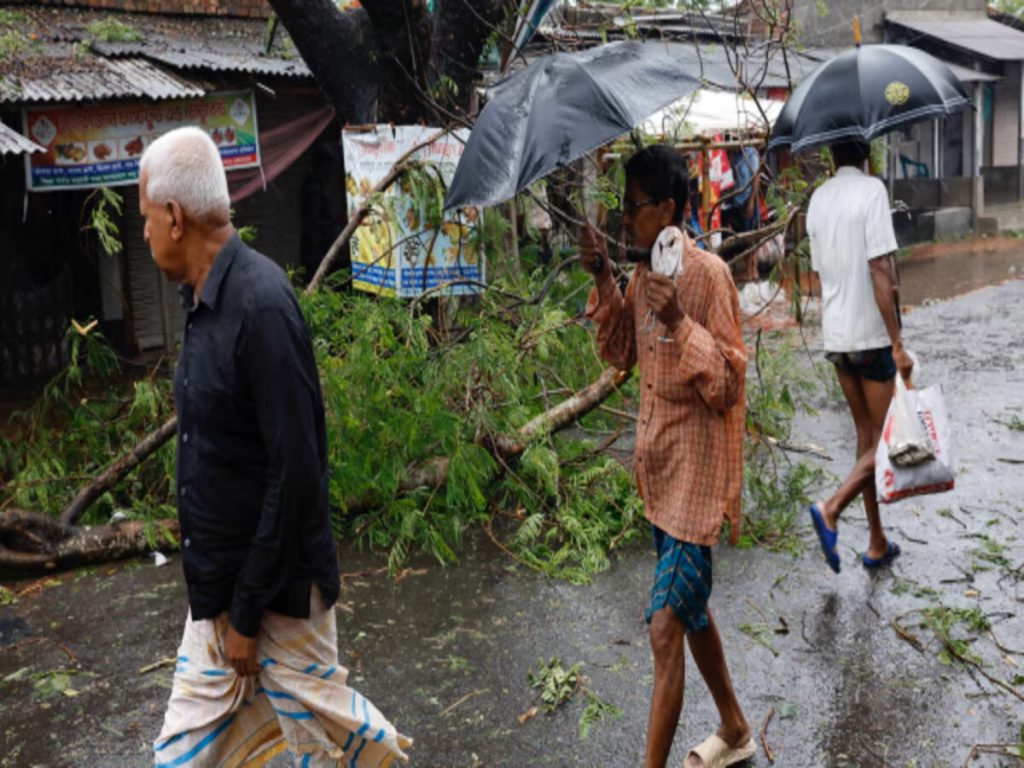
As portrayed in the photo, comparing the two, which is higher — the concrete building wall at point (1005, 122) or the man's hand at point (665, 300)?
the concrete building wall at point (1005, 122)

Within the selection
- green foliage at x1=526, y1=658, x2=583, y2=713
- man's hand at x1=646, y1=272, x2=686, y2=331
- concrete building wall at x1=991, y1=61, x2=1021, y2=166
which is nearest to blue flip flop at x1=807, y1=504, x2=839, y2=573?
green foliage at x1=526, y1=658, x2=583, y2=713

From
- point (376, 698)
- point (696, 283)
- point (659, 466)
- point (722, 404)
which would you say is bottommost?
point (376, 698)

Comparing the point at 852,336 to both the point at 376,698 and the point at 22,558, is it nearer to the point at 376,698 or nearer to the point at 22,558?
the point at 376,698

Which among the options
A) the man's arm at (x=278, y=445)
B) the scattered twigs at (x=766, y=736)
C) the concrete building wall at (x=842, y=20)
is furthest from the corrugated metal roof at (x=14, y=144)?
the concrete building wall at (x=842, y=20)

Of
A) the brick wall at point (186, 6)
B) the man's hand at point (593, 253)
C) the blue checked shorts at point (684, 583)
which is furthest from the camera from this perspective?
the brick wall at point (186, 6)

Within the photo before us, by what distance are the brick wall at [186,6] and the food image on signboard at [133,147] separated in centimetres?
229

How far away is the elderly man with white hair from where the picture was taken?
2.65m

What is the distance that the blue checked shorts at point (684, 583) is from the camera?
336 cm

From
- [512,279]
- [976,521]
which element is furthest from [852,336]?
[512,279]

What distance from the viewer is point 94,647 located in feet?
16.3

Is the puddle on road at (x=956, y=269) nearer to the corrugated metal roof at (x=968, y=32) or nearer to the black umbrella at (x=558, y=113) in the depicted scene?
→ the corrugated metal roof at (x=968, y=32)

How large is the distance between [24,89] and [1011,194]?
21858mm

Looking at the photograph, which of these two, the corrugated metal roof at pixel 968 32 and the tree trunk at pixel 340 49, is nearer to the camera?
the tree trunk at pixel 340 49

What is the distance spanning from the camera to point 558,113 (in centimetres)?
345
